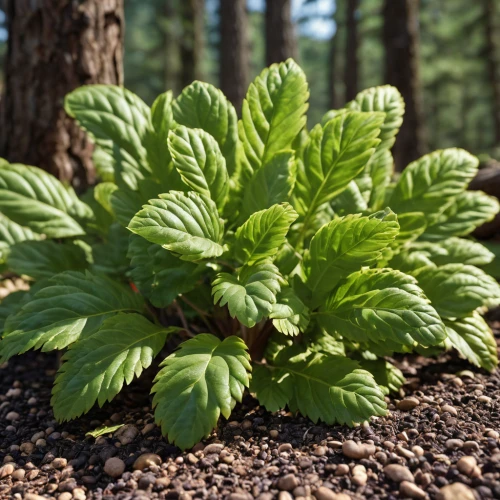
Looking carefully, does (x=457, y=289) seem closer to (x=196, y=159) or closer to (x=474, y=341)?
(x=474, y=341)

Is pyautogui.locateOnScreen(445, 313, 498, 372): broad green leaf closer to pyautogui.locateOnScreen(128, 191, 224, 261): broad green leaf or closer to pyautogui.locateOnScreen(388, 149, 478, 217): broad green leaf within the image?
pyautogui.locateOnScreen(388, 149, 478, 217): broad green leaf

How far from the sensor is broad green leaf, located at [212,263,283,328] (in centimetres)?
167

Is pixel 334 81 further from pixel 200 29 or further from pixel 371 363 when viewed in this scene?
pixel 371 363

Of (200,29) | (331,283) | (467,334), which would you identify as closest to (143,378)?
(331,283)

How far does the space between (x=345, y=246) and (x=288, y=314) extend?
1.16 feet

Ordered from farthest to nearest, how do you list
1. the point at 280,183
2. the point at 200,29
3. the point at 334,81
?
the point at 334,81, the point at 200,29, the point at 280,183

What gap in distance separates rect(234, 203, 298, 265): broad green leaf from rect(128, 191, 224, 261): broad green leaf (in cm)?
11

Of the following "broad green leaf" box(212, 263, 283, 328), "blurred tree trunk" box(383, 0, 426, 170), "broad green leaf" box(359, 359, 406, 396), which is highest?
"blurred tree trunk" box(383, 0, 426, 170)

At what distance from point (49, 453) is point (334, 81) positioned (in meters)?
22.3

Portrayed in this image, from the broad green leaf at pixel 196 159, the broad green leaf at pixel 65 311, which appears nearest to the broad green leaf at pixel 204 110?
the broad green leaf at pixel 196 159

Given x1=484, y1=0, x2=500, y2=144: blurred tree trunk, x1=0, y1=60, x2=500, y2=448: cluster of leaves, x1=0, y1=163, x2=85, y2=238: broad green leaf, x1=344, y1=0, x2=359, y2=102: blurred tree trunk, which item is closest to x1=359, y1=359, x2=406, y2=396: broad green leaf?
x1=0, y1=60, x2=500, y2=448: cluster of leaves

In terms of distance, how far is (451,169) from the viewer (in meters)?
2.48

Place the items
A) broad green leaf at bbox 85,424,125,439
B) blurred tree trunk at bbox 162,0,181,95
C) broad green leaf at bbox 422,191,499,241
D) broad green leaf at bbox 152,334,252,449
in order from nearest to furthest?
broad green leaf at bbox 152,334,252,449 → broad green leaf at bbox 85,424,125,439 → broad green leaf at bbox 422,191,499,241 → blurred tree trunk at bbox 162,0,181,95

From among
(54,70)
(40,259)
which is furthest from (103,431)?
(54,70)
